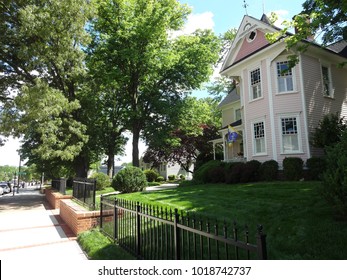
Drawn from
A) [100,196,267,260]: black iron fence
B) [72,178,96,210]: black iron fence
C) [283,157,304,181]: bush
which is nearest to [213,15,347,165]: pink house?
[283,157,304,181]: bush

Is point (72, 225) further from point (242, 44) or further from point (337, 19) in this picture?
point (242, 44)

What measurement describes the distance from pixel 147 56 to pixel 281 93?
11.1m

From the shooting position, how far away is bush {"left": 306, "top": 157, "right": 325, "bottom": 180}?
13.6 metres

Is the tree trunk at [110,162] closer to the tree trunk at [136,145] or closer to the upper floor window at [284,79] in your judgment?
the tree trunk at [136,145]

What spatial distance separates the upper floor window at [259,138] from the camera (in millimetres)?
17156

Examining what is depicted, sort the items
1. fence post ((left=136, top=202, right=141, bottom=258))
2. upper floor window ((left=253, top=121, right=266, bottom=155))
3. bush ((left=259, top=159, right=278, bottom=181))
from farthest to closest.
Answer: upper floor window ((left=253, top=121, right=266, bottom=155))
bush ((left=259, top=159, right=278, bottom=181))
fence post ((left=136, top=202, right=141, bottom=258))

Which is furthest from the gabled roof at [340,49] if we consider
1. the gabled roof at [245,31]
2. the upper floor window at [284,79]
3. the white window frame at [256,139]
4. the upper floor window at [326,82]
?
the white window frame at [256,139]

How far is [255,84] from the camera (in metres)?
18.1

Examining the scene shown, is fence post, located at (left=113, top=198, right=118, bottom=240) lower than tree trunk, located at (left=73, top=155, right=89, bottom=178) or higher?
lower

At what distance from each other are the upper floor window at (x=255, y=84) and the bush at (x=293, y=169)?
4.98m

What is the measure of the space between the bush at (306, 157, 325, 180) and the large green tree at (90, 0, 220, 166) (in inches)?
538

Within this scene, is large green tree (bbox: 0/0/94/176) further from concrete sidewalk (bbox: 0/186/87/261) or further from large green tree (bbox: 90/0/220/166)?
concrete sidewalk (bbox: 0/186/87/261)

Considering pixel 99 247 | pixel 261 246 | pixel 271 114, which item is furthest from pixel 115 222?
pixel 271 114

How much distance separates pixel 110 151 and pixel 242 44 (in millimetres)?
16926
